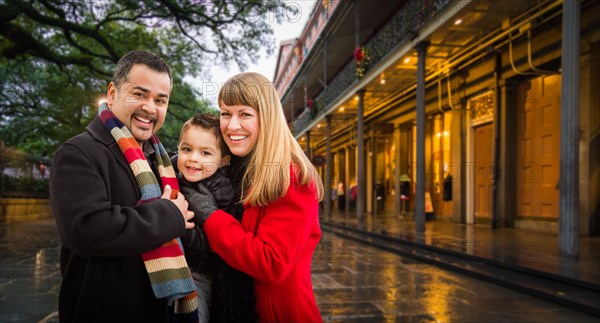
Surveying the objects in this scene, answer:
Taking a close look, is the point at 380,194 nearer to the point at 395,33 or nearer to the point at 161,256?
the point at 395,33

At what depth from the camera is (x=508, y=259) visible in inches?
243

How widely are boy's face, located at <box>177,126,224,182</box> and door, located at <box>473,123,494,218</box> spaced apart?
11.4 m

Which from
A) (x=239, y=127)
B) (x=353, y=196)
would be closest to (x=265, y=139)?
(x=239, y=127)

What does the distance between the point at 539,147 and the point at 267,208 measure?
10.4 metres

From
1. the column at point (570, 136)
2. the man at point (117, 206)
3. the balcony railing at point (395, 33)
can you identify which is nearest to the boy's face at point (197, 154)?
the man at point (117, 206)

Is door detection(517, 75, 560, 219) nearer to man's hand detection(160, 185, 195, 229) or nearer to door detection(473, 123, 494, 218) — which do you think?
door detection(473, 123, 494, 218)

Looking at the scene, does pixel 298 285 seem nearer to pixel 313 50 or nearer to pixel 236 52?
pixel 236 52

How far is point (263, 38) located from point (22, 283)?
8.44 m

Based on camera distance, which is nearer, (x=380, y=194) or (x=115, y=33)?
(x=115, y=33)

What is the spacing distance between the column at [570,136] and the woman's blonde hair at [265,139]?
5680 millimetres

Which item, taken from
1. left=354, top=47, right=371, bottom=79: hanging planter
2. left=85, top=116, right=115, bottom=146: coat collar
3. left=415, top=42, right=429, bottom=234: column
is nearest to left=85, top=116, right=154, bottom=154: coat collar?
left=85, top=116, right=115, bottom=146: coat collar

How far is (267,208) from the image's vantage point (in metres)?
1.69

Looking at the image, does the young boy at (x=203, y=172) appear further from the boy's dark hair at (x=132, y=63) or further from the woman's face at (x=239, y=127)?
the boy's dark hair at (x=132, y=63)

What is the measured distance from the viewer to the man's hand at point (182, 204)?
1.51 metres
